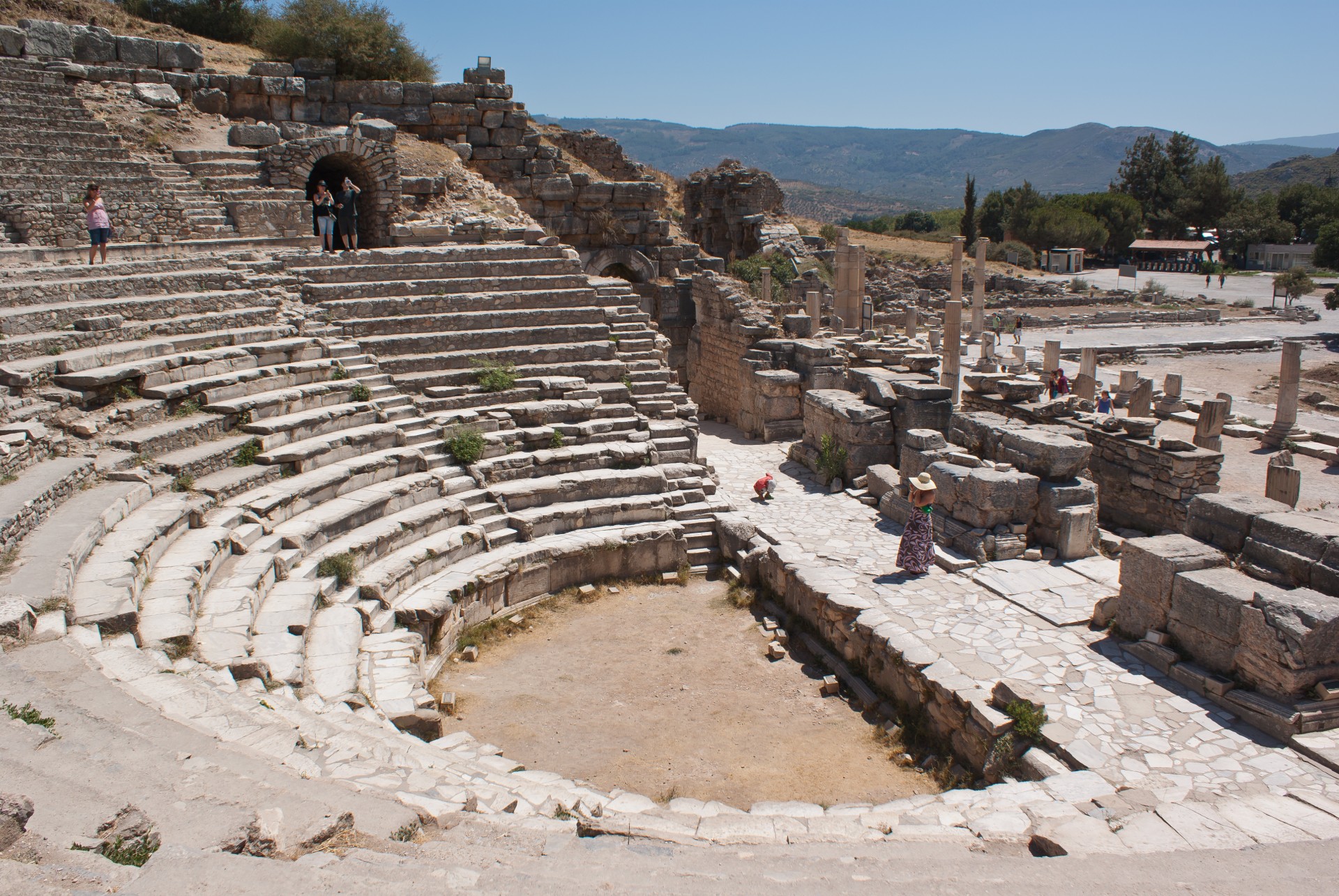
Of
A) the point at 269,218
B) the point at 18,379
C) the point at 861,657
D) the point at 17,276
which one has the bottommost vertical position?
the point at 861,657

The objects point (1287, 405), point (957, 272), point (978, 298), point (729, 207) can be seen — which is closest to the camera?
point (1287, 405)

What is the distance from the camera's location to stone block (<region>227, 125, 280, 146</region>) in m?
16.1

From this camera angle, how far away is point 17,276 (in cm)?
1069

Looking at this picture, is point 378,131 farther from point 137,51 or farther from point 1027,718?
point 1027,718

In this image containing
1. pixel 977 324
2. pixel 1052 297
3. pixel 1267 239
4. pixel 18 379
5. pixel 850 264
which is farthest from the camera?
pixel 1267 239

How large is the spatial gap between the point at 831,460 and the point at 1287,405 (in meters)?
10.7

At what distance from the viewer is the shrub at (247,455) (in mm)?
9523

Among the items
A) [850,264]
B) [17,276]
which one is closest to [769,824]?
[17,276]

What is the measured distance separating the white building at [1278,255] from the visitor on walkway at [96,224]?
219 ft

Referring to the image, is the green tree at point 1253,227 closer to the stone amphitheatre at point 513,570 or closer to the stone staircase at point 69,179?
the stone amphitheatre at point 513,570

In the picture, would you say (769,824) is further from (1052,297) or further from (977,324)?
(1052,297)

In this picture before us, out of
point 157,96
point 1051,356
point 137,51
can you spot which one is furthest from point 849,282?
point 137,51

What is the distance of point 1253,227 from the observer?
2450 inches

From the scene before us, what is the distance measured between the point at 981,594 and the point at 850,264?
1617 cm
